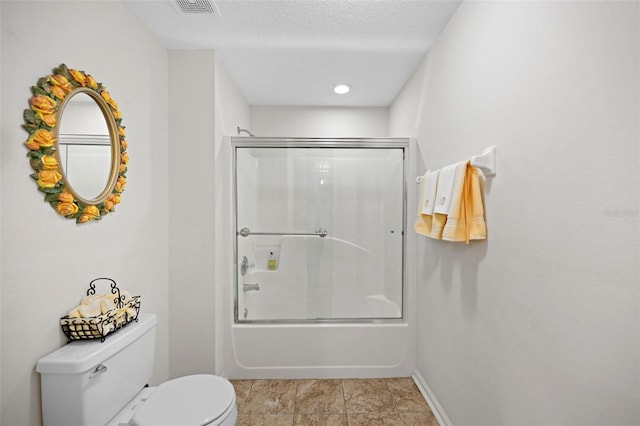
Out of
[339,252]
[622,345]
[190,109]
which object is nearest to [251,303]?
[339,252]

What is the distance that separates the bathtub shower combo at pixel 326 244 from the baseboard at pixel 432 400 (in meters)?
0.14

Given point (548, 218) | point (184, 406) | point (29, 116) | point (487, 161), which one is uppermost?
point (29, 116)

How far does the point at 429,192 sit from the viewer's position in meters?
1.67

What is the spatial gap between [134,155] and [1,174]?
736 millimetres

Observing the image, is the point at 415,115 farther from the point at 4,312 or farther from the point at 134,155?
the point at 4,312

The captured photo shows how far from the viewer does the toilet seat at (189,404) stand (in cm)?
116

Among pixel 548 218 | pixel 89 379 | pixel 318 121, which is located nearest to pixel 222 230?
pixel 89 379

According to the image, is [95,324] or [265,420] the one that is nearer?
[95,324]

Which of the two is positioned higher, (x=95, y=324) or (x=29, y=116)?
(x=29, y=116)

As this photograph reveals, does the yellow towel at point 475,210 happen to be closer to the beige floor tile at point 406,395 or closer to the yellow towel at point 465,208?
the yellow towel at point 465,208

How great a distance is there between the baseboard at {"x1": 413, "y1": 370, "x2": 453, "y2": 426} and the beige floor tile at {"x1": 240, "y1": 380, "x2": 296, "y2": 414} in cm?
88

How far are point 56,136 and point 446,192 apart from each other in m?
1.65

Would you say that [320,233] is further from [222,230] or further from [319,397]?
Answer: [319,397]

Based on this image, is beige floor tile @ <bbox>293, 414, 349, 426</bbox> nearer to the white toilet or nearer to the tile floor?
the tile floor
